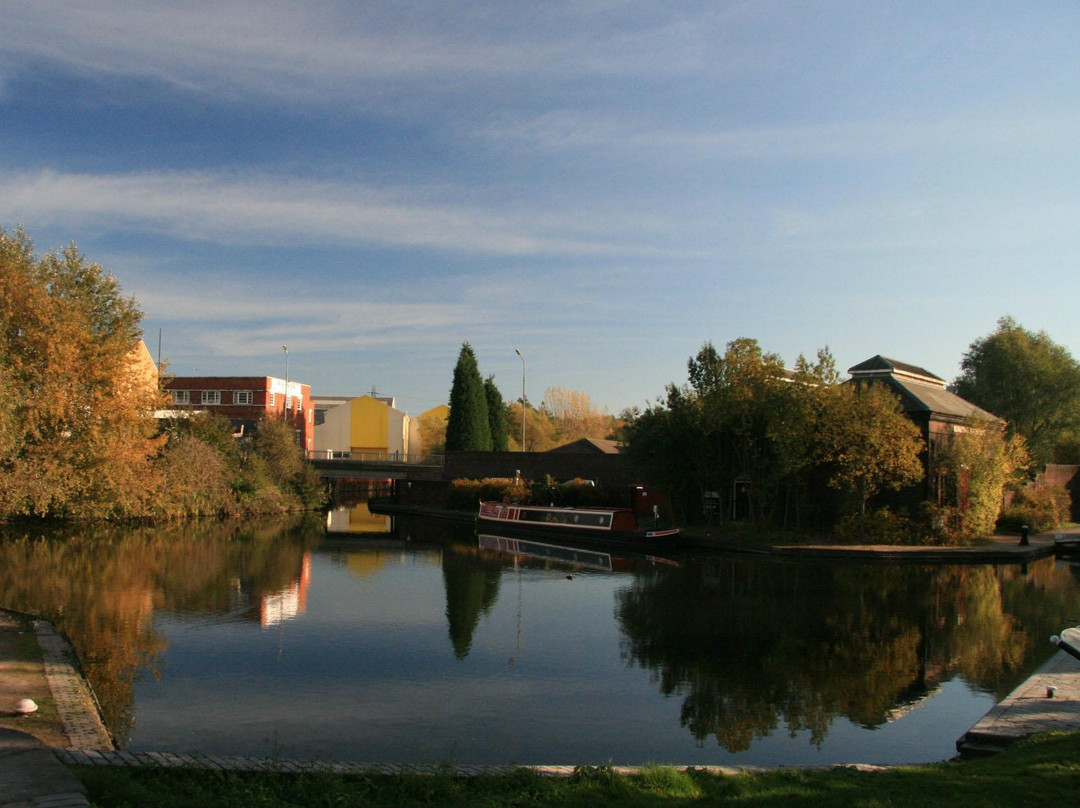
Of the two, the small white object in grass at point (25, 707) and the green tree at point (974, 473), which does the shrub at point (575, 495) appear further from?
the small white object in grass at point (25, 707)

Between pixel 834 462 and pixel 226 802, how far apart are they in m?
25.3

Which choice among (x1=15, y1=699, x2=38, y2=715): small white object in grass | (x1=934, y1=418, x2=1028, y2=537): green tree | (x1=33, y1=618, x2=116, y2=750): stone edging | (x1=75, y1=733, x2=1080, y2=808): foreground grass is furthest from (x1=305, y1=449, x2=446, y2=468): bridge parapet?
(x1=75, y1=733, x2=1080, y2=808): foreground grass

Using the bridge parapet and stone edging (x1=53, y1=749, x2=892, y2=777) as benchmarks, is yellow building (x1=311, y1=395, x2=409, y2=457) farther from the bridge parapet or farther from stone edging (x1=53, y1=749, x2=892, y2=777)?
stone edging (x1=53, y1=749, x2=892, y2=777)

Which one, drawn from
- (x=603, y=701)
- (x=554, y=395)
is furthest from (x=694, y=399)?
(x=554, y=395)

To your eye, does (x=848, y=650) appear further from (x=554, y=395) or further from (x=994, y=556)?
(x=554, y=395)

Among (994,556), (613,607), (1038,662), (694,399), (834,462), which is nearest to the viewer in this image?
(1038,662)

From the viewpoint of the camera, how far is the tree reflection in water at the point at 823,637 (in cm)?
1099

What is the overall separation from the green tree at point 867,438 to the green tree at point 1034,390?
74.8ft

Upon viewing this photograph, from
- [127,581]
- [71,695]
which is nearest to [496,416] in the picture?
[127,581]

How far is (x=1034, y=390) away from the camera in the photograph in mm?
45875

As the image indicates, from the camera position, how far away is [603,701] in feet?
35.8

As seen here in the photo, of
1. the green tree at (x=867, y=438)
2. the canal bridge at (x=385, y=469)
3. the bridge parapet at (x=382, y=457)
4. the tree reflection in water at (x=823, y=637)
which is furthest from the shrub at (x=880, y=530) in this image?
the bridge parapet at (x=382, y=457)

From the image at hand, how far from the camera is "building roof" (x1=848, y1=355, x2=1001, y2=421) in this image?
94.4ft

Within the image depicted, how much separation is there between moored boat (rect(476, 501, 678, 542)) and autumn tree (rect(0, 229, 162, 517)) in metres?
14.6
